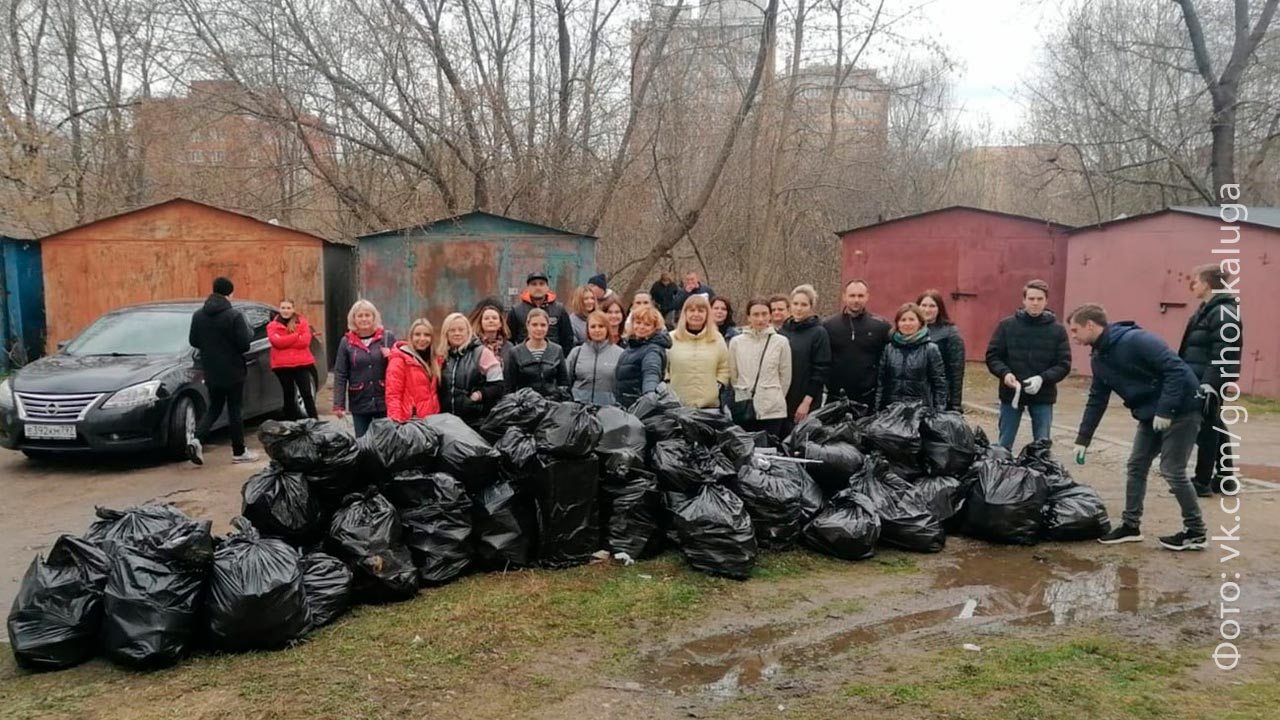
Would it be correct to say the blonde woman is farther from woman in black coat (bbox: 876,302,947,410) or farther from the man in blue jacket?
the man in blue jacket

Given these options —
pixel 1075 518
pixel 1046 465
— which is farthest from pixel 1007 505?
pixel 1046 465

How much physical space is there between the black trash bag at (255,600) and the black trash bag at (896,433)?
3.47 meters

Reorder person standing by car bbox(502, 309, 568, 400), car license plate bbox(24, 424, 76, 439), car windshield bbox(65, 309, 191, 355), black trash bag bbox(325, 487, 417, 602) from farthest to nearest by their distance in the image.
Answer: car windshield bbox(65, 309, 191, 355)
car license plate bbox(24, 424, 76, 439)
person standing by car bbox(502, 309, 568, 400)
black trash bag bbox(325, 487, 417, 602)

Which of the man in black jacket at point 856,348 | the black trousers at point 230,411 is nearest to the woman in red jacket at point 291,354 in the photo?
the black trousers at point 230,411

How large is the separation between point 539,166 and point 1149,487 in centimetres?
1150

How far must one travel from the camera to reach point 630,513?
4.85 m

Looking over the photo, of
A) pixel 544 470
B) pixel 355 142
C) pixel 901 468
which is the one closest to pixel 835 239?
pixel 355 142

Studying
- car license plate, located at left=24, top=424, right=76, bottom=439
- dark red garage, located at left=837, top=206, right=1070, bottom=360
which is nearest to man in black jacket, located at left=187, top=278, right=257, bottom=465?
car license plate, located at left=24, top=424, right=76, bottom=439

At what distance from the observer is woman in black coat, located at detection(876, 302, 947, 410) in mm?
5887

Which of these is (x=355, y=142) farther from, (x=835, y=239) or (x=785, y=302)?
(x=835, y=239)

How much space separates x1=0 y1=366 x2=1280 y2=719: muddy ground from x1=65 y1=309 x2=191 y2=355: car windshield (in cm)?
213

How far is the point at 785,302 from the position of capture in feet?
21.5

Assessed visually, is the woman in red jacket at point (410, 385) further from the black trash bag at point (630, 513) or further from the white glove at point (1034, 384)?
the white glove at point (1034, 384)

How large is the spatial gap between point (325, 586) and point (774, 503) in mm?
2446
